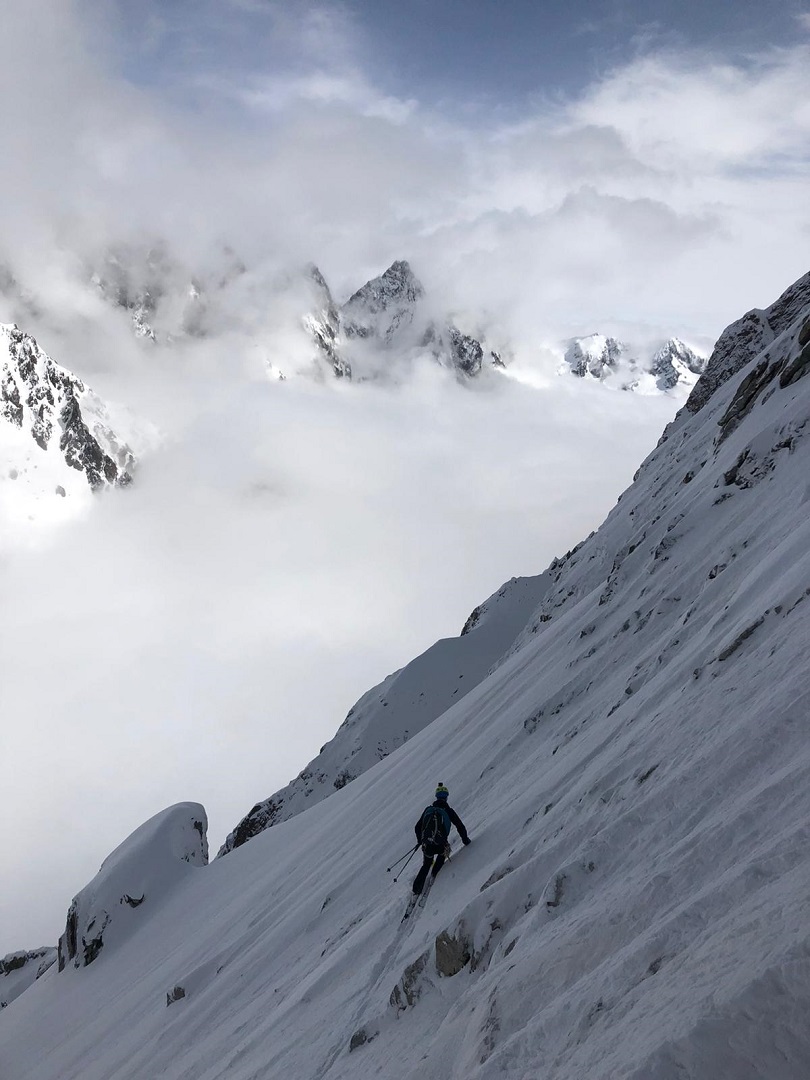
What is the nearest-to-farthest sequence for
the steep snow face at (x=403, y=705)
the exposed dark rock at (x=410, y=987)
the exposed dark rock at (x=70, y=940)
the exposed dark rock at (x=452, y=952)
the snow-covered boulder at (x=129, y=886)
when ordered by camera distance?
the exposed dark rock at (x=452, y=952)
the exposed dark rock at (x=410, y=987)
the snow-covered boulder at (x=129, y=886)
the exposed dark rock at (x=70, y=940)
the steep snow face at (x=403, y=705)

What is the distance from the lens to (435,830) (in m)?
11.0

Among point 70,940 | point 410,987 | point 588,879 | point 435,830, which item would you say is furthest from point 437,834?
point 70,940

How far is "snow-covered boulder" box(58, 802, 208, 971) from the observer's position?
2683cm

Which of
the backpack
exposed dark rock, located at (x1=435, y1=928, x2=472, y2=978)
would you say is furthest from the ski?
exposed dark rock, located at (x1=435, y1=928, x2=472, y2=978)

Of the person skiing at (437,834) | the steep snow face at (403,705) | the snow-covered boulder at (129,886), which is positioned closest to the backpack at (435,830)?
the person skiing at (437,834)

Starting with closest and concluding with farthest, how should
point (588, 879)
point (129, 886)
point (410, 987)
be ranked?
point (588, 879)
point (410, 987)
point (129, 886)

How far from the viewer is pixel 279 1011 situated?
10.8m

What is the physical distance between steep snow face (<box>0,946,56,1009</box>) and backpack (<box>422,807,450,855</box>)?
128ft

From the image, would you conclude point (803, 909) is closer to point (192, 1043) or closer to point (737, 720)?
point (737, 720)

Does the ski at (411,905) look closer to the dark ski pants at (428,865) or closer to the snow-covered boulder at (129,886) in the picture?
the dark ski pants at (428,865)

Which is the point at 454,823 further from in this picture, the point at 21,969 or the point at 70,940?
the point at 21,969

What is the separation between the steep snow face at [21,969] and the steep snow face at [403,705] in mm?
11301

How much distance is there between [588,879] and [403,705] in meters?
44.1

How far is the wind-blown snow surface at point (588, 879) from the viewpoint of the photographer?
15.5 feet
